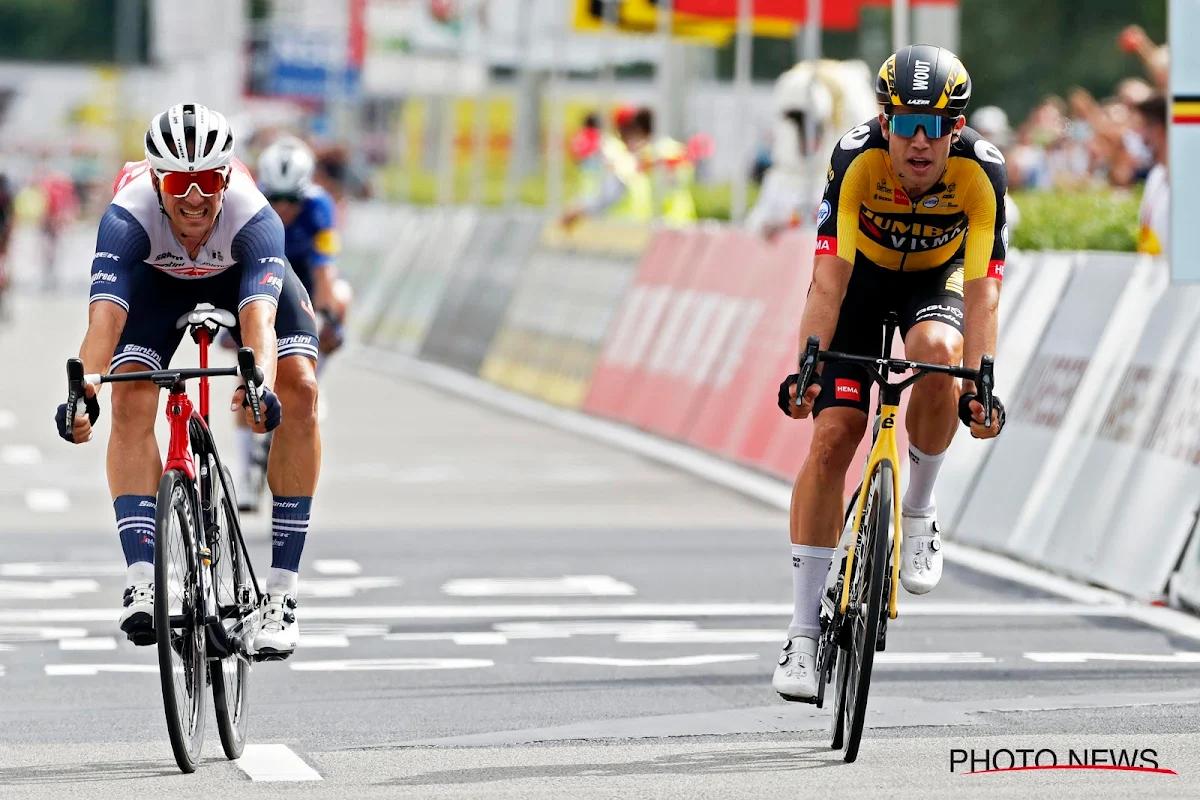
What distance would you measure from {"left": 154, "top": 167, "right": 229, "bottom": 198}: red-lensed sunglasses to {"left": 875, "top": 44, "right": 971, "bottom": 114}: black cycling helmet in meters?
1.94

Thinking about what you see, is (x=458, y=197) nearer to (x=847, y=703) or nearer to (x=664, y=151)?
(x=664, y=151)

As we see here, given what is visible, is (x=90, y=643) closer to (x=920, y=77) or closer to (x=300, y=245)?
(x=920, y=77)

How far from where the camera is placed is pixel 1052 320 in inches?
510

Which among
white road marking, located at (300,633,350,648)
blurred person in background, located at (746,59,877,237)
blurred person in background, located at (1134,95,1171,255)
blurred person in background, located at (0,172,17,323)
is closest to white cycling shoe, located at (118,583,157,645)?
white road marking, located at (300,633,350,648)

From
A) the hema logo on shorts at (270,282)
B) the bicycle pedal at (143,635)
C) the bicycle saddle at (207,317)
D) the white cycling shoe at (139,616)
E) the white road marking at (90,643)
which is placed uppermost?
the hema logo on shorts at (270,282)

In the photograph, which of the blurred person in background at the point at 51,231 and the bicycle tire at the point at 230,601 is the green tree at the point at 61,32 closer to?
the blurred person in background at the point at 51,231

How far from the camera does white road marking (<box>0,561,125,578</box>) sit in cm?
1225

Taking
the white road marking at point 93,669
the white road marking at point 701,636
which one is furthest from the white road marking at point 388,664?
the white road marking at point 701,636

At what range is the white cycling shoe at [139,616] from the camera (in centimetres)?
746

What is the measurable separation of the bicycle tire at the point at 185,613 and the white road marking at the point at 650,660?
2.26 metres

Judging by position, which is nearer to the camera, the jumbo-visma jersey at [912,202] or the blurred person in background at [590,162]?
the jumbo-visma jersey at [912,202]

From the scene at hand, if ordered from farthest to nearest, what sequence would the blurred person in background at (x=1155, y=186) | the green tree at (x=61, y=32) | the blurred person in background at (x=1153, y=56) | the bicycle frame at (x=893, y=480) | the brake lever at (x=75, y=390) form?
the green tree at (x=61, y=32) < the blurred person in background at (x=1153, y=56) < the blurred person in background at (x=1155, y=186) < the bicycle frame at (x=893, y=480) < the brake lever at (x=75, y=390)

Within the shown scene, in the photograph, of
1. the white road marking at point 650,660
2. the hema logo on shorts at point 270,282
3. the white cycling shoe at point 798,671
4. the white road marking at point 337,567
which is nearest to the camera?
the white cycling shoe at point 798,671

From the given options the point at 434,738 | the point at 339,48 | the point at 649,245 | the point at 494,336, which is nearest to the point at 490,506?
the point at 649,245
